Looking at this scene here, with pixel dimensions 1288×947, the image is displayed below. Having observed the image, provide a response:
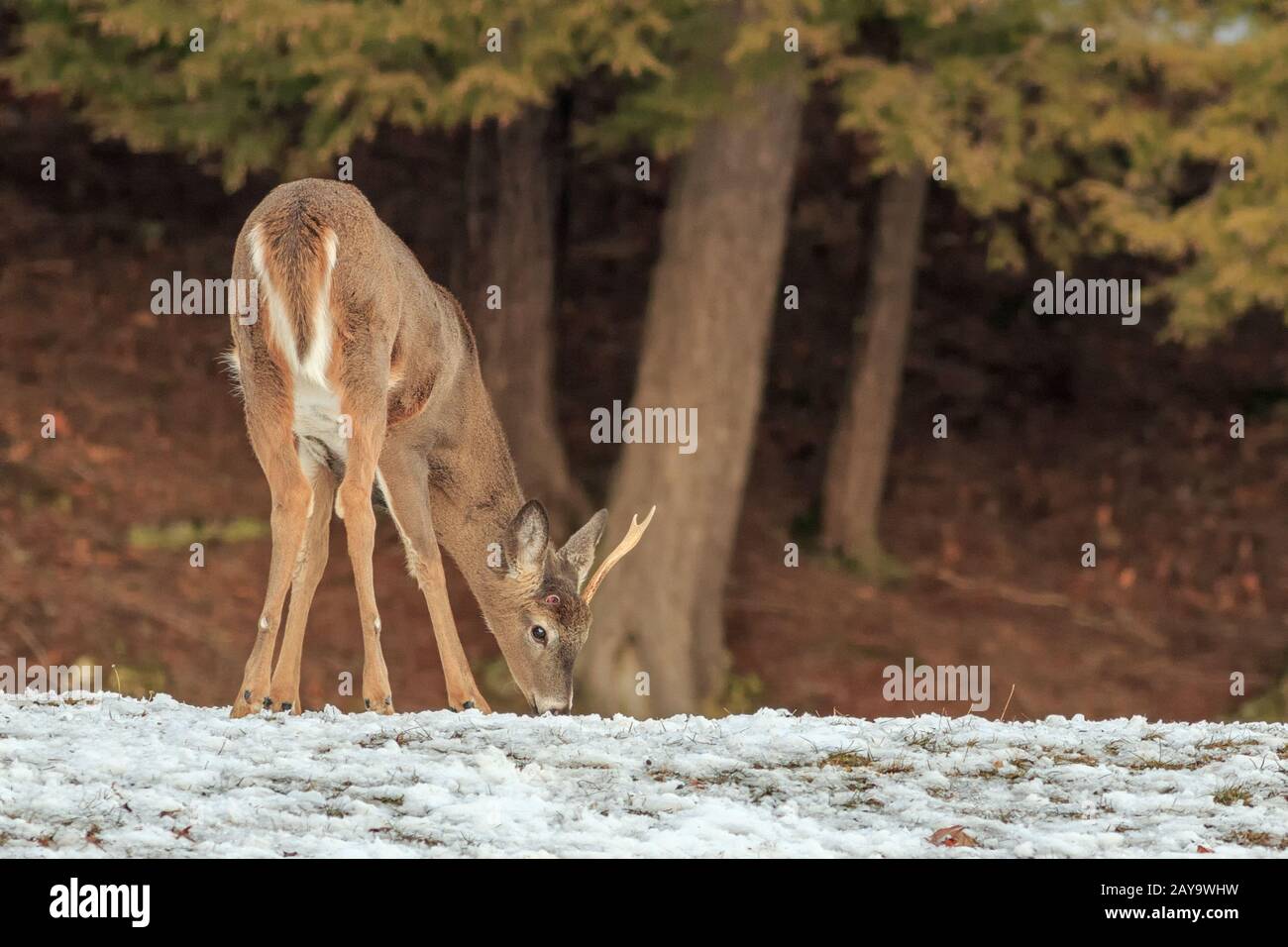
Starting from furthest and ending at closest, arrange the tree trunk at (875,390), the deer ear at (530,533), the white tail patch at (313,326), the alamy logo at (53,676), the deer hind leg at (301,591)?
the tree trunk at (875,390), the alamy logo at (53,676), the deer ear at (530,533), the deer hind leg at (301,591), the white tail patch at (313,326)

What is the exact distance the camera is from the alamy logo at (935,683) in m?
14.9

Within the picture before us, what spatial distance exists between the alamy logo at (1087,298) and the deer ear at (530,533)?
35.1ft

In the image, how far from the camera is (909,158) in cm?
1289

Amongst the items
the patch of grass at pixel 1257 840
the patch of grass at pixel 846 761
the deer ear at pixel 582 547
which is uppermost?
the deer ear at pixel 582 547

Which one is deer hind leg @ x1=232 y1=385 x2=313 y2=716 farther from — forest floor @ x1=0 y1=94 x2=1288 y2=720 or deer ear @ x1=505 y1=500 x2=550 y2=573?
forest floor @ x1=0 y1=94 x2=1288 y2=720

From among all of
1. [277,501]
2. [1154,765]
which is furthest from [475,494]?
[1154,765]

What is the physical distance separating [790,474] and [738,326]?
3.72 metres

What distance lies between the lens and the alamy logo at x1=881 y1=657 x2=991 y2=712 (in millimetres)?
14945

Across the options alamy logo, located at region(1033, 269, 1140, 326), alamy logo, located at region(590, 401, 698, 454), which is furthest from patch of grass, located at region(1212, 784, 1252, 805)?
alamy logo, located at region(1033, 269, 1140, 326)

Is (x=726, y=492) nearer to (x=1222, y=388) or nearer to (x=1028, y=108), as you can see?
(x=1028, y=108)

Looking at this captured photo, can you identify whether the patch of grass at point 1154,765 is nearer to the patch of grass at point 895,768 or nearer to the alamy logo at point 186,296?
the patch of grass at point 895,768

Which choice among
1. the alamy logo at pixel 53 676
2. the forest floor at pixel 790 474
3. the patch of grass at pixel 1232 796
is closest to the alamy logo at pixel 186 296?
the forest floor at pixel 790 474

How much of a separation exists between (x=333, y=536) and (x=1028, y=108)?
22.4ft

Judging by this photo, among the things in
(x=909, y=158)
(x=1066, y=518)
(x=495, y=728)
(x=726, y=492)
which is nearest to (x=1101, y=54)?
(x=909, y=158)
